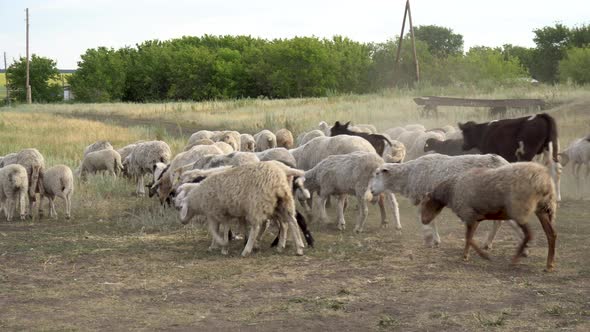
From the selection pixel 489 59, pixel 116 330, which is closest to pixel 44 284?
pixel 116 330

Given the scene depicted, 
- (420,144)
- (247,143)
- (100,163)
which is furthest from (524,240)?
(247,143)

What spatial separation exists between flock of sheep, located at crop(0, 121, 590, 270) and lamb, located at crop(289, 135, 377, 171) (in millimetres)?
19

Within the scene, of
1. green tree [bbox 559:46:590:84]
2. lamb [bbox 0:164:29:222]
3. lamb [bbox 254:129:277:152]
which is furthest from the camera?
green tree [bbox 559:46:590:84]

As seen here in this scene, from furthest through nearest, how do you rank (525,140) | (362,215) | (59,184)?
(525,140)
(59,184)
(362,215)

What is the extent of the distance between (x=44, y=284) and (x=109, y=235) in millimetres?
3206

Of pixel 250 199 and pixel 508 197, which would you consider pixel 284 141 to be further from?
pixel 508 197

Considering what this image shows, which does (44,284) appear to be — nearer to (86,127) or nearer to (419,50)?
(86,127)

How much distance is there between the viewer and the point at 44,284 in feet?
29.8

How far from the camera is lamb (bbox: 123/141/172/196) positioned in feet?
57.0

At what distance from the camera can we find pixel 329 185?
12.5m

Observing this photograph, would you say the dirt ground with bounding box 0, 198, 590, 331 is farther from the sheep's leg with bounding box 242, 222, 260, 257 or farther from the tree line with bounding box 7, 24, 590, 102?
the tree line with bounding box 7, 24, 590, 102

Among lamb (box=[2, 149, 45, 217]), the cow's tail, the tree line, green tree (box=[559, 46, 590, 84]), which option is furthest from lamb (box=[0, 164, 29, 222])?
the tree line

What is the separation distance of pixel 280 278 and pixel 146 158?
8.90 metres

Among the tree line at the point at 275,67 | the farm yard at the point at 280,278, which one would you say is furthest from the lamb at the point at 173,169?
the tree line at the point at 275,67
